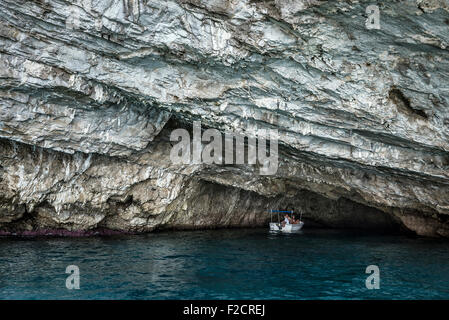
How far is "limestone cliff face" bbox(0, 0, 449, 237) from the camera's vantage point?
13.4 meters

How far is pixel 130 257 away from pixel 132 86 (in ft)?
25.0

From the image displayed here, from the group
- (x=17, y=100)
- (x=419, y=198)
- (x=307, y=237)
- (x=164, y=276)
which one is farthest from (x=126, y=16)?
(x=307, y=237)

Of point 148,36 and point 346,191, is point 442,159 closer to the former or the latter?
point 346,191

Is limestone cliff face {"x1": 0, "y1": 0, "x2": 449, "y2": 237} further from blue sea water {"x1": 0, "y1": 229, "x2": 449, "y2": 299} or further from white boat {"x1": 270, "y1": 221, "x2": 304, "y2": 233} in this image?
white boat {"x1": 270, "y1": 221, "x2": 304, "y2": 233}

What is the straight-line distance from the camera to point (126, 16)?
1359 centimetres

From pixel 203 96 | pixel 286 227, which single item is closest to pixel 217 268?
pixel 203 96

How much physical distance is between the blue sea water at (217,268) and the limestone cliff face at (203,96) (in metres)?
2.90

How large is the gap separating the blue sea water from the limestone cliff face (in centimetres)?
290

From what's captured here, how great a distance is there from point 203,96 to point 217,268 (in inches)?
285

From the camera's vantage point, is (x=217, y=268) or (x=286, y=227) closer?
(x=217, y=268)

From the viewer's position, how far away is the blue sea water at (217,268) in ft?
42.6

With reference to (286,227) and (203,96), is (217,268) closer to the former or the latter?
(203,96)

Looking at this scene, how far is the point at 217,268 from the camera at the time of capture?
53.5ft

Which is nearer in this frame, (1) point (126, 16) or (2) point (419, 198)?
(1) point (126, 16)
